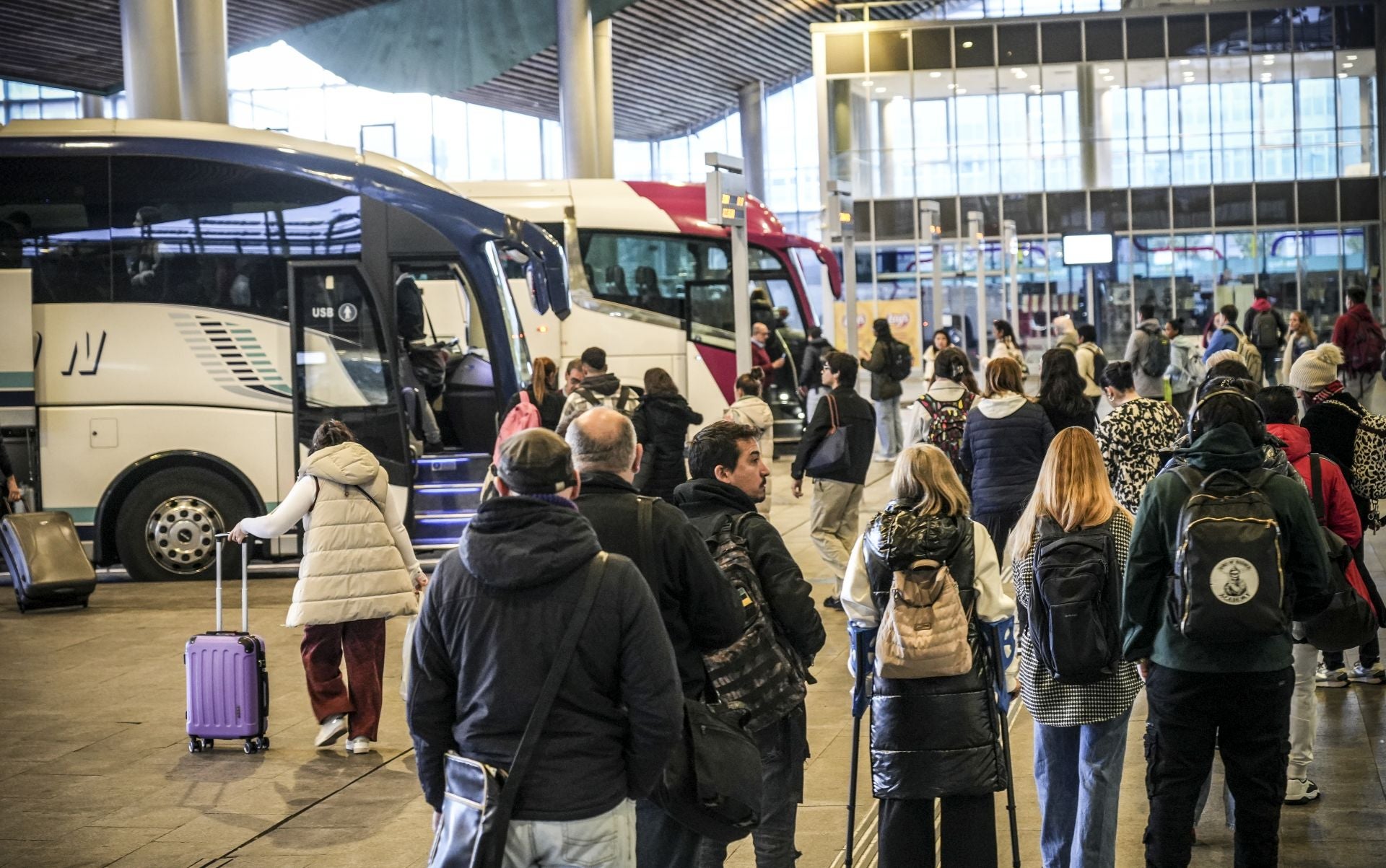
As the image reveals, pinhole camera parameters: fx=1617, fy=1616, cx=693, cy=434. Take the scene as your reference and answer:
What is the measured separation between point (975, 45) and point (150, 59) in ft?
81.3

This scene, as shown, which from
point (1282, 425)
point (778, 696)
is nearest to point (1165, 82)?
point (1282, 425)

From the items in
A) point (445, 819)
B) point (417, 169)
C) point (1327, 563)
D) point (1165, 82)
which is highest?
point (1165, 82)

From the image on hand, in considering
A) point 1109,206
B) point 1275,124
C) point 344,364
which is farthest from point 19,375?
point 1275,124

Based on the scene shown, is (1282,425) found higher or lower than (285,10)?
lower

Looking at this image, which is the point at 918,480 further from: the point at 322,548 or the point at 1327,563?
the point at 322,548

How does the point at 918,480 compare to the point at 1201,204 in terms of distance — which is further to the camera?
the point at 1201,204

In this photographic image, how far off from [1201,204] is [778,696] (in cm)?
3817

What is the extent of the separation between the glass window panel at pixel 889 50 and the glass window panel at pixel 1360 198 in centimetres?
1135

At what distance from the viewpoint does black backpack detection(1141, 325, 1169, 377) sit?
59.2 ft

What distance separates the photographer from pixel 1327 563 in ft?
16.5

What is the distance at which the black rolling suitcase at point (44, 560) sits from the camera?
39.7 feet

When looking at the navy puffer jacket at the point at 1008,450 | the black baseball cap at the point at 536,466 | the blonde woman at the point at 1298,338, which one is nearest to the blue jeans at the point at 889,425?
the blonde woman at the point at 1298,338

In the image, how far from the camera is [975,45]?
40.2 m

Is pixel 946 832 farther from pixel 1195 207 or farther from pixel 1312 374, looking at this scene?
pixel 1195 207
